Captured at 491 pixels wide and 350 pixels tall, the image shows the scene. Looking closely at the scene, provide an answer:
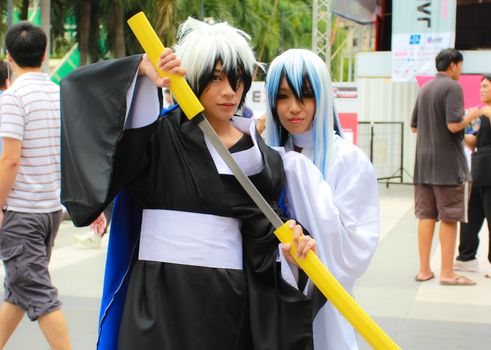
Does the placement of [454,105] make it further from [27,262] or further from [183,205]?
[183,205]

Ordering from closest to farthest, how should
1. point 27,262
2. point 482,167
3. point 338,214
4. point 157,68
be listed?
point 157,68, point 338,214, point 27,262, point 482,167

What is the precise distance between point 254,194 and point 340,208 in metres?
0.53

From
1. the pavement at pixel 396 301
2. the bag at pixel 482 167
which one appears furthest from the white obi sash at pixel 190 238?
the bag at pixel 482 167

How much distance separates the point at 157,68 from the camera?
7.39ft

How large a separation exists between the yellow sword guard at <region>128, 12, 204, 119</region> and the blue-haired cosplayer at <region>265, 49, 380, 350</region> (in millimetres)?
494

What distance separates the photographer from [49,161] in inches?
159

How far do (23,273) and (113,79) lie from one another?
194cm

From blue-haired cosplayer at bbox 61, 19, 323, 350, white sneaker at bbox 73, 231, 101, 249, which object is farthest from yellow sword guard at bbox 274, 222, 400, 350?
white sneaker at bbox 73, 231, 101, 249

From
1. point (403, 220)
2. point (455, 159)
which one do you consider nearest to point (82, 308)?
point (455, 159)

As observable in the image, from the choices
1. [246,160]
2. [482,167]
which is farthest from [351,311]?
[482,167]

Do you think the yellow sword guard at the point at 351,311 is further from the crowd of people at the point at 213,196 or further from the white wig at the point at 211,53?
the white wig at the point at 211,53

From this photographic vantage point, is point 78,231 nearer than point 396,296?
No

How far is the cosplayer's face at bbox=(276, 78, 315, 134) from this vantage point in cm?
276

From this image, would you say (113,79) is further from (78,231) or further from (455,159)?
(78,231)
